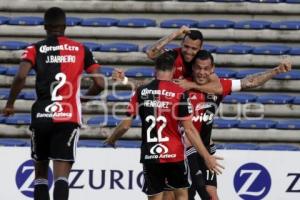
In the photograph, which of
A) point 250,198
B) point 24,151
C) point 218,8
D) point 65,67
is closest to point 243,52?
point 218,8

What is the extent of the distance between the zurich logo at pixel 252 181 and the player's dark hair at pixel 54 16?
15.5 feet

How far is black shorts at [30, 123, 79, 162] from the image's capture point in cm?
710

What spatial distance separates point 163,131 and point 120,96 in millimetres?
5892

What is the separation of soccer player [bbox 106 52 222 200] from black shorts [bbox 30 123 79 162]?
660mm

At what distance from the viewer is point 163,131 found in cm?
773

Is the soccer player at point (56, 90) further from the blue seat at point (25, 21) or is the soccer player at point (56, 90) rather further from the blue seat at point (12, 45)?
the blue seat at point (25, 21)

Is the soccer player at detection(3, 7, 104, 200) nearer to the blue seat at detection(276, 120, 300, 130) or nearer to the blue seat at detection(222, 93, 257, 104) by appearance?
the blue seat at detection(276, 120, 300, 130)

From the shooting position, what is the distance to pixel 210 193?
355 inches

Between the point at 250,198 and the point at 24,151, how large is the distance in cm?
305

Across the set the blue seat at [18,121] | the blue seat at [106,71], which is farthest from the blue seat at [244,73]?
the blue seat at [18,121]

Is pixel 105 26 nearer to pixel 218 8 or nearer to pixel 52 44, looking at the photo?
pixel 218 8

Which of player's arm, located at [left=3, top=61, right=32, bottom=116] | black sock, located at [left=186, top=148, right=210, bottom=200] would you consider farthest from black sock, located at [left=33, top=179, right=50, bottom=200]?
black sock, located at [left=186, top=148, right=210, bottom=200]

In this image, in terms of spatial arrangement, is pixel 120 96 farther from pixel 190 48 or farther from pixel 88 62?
pixel 88 62

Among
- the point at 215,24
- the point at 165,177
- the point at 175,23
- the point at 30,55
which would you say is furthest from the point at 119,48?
the point at 30,55
